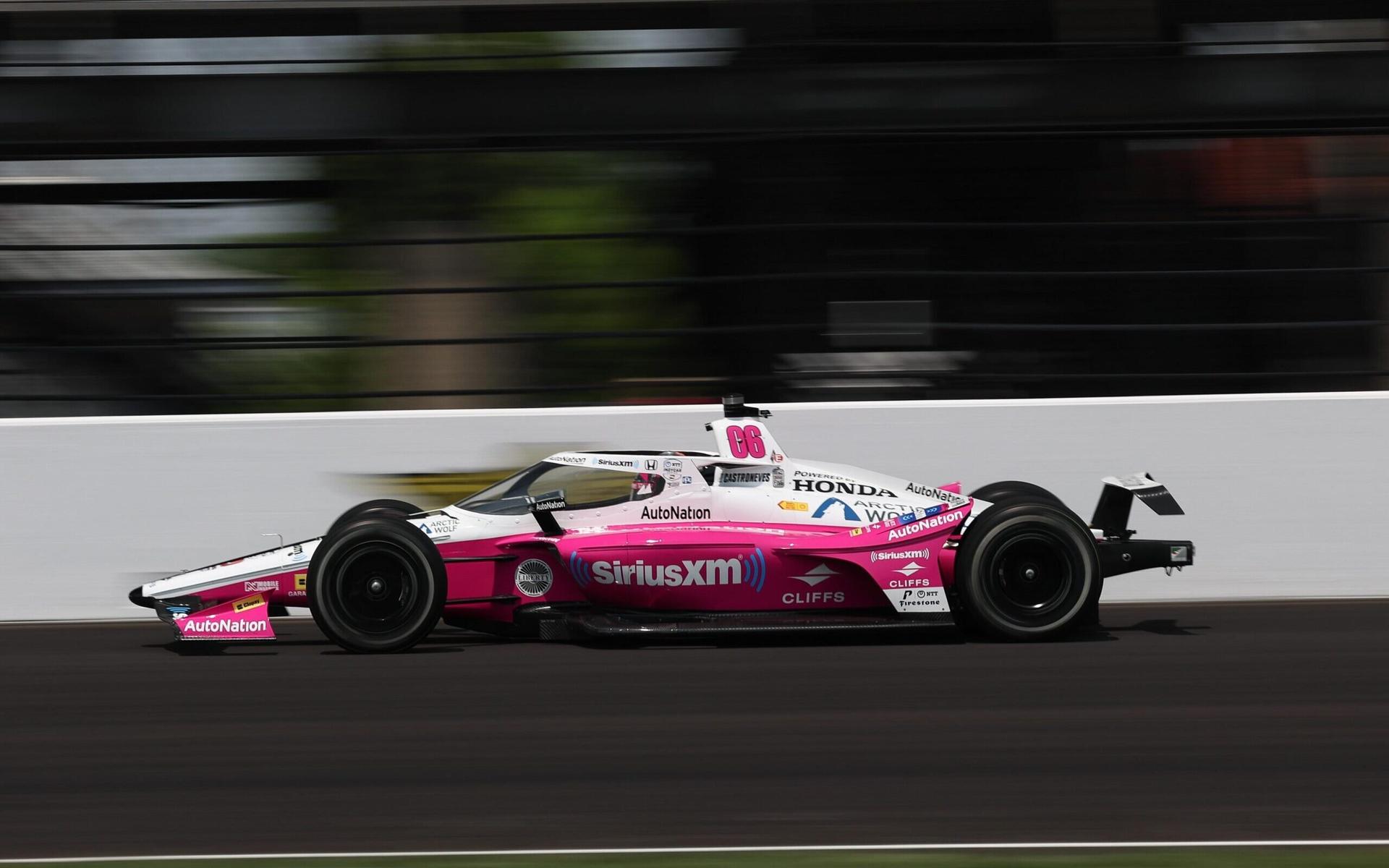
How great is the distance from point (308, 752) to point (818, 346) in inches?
226

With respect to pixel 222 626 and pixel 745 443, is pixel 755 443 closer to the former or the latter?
pixel 745 443

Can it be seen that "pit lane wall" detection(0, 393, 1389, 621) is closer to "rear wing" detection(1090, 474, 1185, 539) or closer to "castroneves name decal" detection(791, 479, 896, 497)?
"rear wing" detection(1090, 474, 1185, 539)

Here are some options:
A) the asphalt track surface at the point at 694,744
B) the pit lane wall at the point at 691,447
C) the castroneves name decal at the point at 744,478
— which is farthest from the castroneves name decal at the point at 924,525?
the pit lane wall at the point at 691,447

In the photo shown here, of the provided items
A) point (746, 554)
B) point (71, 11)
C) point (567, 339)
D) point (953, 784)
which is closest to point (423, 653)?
point (746, 554)

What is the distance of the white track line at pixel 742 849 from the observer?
178 inches

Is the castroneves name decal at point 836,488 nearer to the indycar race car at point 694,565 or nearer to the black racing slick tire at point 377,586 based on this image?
the indycar race car at point 694,565

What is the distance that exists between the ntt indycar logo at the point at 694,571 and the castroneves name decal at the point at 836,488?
48 cm

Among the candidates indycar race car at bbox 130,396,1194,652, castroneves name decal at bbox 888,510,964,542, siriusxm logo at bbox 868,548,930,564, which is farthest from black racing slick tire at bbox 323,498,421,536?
castroneves name decal at bbox 888,510,964,542

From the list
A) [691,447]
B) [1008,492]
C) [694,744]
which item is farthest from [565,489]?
[694,744]

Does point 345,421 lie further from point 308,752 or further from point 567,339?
point 308,752

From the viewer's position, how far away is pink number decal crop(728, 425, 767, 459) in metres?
8.55

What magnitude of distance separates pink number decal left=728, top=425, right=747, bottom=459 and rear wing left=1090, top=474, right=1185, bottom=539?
2050 millimetres

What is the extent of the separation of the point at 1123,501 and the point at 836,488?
5.55ft

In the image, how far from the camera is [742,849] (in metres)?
4.56
